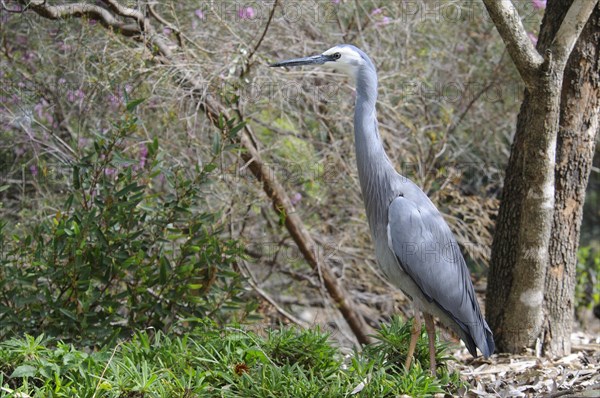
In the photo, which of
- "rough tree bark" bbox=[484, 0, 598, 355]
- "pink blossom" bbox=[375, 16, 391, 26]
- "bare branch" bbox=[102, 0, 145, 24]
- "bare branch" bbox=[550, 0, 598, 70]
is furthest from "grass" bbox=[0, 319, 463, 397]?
"pink blossom" bbox=[375, 16, 391, 26]

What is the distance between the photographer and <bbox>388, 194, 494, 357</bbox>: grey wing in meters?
3.85

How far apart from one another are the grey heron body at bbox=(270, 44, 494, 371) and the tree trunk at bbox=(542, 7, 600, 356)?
2.16 ft

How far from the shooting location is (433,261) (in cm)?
389

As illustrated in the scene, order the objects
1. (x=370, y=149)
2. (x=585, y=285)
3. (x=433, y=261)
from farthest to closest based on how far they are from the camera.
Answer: (x=585, y=285) < (x=370, y=149) < (x=433, y=261)

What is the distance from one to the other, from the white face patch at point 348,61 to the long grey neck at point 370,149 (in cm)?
5

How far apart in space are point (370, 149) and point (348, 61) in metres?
0.52

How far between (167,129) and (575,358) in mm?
3128

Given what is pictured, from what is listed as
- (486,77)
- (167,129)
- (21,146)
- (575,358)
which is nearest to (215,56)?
(167,129)

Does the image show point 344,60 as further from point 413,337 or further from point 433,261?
point 413,337

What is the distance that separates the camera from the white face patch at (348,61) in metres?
4.07

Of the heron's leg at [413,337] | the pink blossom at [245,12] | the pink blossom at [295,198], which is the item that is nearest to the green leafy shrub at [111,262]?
the heron's leg at [413,337]

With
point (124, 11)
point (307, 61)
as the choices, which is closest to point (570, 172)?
point (307, 61)

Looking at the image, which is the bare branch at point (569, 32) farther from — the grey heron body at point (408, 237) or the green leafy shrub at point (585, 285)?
the green leafy shrub at point (585, 285)

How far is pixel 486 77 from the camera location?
646 cm
